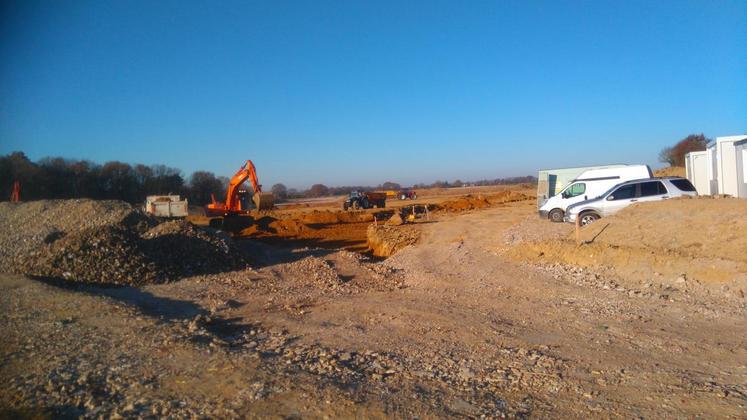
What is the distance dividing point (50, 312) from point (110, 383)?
4437 mm

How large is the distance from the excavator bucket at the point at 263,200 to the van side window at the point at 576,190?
17.3 metres

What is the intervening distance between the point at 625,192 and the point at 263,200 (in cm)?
2045

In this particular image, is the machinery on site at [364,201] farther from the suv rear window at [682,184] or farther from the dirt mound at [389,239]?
the suv rear window at [682,184]

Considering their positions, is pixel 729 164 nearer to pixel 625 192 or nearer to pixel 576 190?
pixel 576 190

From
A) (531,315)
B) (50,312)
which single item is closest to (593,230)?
(531,315)

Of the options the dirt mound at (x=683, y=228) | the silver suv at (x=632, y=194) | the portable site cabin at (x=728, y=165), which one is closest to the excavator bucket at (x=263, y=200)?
the silver suv at (x=632, y=194)

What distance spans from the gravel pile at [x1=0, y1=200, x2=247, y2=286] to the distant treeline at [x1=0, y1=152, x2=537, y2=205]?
23741 mm

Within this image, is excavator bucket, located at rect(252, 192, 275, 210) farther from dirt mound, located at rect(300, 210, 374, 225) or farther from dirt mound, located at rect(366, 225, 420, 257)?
dirt mound, located at rect(366, 225, 420, 257)

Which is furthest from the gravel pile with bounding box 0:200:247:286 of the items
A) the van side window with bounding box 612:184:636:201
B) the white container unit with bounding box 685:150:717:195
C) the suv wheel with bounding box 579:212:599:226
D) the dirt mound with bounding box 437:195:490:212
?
the dirt mound with bounding box 437:195:490:212

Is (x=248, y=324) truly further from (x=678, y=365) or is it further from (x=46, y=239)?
(x=46, y=239)

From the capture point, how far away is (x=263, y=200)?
32.4 meters

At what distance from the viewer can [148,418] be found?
15.9ft

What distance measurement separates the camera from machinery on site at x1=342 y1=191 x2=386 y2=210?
49225 millimetres

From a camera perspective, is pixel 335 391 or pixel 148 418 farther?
pixel 335 391
